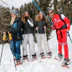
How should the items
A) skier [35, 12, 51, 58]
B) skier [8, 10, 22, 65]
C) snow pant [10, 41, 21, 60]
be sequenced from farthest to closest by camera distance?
skier [35, 12, 51, 58] < snow pant [10, 41, 21, 60] < skier [8, 10, 22, 65]

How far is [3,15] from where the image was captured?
12070 millimetres

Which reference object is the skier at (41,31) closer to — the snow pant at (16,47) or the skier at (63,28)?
the skier at (63,28)

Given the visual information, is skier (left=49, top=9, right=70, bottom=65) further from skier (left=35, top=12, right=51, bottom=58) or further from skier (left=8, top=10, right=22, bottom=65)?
skier (left=8, top=10, right=22, bottom=65)

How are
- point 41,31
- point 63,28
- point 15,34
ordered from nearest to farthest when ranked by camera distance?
point 63,28
point 15,34
point 41,31

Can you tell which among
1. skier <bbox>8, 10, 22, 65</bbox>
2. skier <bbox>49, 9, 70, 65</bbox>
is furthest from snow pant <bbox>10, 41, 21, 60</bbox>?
skier <bbox>49, 9, 70, 65</bbox>

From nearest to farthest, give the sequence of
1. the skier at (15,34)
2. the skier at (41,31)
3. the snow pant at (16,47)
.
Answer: the skier at (15,34) → the snow pant at (16,47) → the skier at (41,31)

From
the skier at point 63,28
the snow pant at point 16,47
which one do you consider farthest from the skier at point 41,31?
the snow pant at point 16,47

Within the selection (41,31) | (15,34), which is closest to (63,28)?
(41,31)

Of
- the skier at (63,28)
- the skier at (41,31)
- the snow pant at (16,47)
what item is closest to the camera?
the skier at (63,28)

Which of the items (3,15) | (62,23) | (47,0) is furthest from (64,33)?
(47,0)

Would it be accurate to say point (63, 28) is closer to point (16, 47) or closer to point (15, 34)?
point (15, 34)

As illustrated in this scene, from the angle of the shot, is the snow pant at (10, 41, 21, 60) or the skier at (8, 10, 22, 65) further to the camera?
the snow pant at (10, 41, 21, 60)

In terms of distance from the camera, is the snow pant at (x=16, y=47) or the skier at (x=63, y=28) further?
the snow pant at (x=16, y=47)

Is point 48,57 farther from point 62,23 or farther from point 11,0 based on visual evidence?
point 11,0
